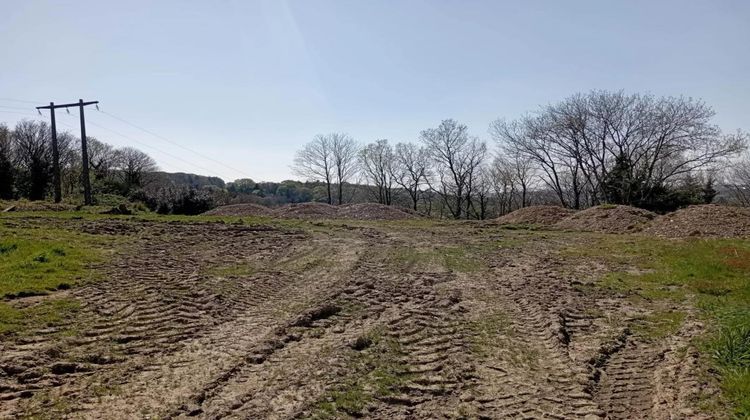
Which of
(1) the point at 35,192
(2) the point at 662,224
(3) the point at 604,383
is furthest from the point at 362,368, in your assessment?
(1) the point at 35,192

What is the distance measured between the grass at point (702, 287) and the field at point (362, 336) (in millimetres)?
37

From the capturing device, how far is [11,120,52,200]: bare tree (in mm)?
42812

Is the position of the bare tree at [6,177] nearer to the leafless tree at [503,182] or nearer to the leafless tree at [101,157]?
the leafless tree at [101,157]

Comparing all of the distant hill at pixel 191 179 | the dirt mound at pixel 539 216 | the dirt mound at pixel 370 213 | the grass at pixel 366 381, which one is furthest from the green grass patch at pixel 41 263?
the distant hill at pixel 191 179

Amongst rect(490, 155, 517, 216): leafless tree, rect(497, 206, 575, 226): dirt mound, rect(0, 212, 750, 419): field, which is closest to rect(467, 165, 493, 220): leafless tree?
rect(490, 155, 517, 216): leafless tree

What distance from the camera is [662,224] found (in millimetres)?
18984

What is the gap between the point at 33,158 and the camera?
4466 centimetres

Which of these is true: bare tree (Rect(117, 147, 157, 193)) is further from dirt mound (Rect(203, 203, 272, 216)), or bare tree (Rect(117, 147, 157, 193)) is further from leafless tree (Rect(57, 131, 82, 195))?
dirt mound (Rect(203, 203, 272, 216))

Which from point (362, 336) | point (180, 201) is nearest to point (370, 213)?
point (180, 201)

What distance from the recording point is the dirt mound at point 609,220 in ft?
65.4

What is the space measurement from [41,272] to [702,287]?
10.8 metres

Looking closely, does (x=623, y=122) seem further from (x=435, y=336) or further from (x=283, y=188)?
(x=283, y=188)

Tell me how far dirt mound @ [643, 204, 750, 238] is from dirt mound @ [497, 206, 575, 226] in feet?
17.8

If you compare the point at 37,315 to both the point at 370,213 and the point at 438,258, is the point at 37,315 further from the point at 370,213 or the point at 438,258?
the point at 370,213
